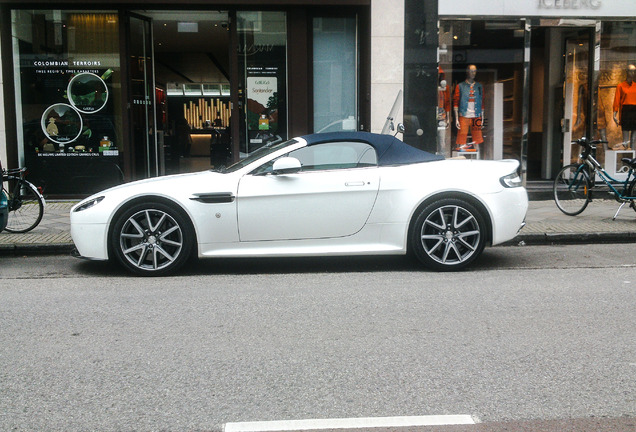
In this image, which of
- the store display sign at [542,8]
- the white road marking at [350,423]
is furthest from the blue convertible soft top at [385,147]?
the store display sign at [542,8]

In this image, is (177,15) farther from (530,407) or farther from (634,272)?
(530,407)

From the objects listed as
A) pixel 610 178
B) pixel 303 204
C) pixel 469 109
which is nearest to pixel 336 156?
pixel 303 204

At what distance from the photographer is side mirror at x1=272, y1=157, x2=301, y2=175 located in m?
7.18

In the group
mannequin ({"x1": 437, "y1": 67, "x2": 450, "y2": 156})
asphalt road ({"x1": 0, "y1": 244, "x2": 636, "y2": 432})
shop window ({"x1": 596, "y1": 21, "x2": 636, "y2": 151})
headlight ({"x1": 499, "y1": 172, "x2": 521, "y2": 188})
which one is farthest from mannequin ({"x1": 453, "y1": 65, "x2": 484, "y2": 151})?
asphalt road ({"x1": 0, "y1": 244, "x2": 636, "y2": 432})

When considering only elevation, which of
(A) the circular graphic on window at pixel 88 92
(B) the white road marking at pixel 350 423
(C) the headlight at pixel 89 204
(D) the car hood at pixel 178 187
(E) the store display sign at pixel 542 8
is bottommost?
(B) the white road marking at pixel 350 423

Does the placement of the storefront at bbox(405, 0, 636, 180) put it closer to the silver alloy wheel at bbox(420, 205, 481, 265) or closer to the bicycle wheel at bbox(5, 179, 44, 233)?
the silver alloy wheel at bbox(420, 205, 481, 265)

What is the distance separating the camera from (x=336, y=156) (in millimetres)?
7496

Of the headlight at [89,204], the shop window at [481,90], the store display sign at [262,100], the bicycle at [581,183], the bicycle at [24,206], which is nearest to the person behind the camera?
the headlight at [89,204]

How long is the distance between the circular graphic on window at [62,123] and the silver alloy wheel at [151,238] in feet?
21.5

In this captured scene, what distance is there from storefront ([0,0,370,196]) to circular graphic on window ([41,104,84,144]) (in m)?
0.02

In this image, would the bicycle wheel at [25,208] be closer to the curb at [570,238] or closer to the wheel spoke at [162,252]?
the wheel spoke at [162,252]

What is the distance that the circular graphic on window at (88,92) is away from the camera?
42.9 ft

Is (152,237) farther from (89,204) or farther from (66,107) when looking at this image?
(66,107)

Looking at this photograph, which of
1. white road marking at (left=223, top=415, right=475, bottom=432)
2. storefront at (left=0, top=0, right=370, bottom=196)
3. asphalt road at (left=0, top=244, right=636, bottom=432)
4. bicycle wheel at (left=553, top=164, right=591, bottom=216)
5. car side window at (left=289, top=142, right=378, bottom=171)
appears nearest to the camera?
white road marking at (left=223, top=415, right=475, bottom=432)
